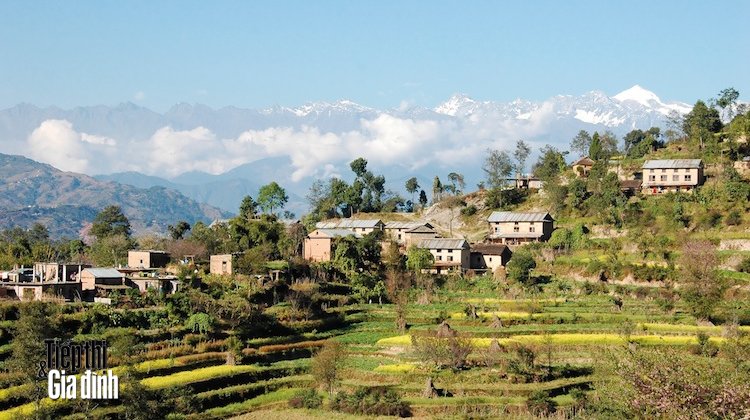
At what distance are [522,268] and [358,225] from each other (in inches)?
1032

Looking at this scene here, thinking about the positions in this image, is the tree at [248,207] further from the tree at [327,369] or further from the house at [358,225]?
the tree at [327,369]

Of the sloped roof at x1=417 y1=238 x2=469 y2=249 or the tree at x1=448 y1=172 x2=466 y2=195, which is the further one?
the tree at x1=448 y1=172 x2=466 y2=195

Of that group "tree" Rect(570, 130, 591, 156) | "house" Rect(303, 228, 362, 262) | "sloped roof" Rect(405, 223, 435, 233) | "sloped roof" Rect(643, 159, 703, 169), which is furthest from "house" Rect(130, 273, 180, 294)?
"tree" Rect(570, 130, 591, 156)

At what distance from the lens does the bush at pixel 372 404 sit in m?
35.9

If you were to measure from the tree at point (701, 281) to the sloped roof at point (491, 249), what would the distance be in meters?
15.3

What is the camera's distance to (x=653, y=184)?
2950 inches

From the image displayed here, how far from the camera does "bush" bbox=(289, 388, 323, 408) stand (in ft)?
122

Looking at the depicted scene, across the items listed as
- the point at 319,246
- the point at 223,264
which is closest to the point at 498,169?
the point at 319,246

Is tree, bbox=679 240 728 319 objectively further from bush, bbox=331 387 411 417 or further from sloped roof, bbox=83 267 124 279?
sloped roof, bbox=83 267 124 279

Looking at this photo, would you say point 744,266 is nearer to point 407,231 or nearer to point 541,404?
point 541,404

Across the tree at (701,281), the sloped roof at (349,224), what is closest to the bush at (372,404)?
the tree at (701,281)

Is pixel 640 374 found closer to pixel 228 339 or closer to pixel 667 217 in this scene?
pixel 228 339

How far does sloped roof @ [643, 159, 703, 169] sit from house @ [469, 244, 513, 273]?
15.1m

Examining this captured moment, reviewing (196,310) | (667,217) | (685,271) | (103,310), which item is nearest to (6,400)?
(103,310)
